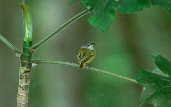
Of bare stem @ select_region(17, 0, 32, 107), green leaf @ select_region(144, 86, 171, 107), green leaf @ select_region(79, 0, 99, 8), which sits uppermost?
green leaf @ select_region(79, 0, 99, 8)

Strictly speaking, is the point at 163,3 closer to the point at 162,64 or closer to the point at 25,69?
the point at 162,64

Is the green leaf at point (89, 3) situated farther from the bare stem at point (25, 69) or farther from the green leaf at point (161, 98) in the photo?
the green leaf at point (161, 98)

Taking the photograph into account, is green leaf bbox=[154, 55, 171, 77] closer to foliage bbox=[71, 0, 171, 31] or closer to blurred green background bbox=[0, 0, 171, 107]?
foliage bbox=[71, 0, 171, 31]

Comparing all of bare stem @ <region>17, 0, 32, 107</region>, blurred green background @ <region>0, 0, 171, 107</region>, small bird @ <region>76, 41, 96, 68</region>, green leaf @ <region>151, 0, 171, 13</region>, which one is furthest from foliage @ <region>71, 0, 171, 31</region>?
blurred green background @ <region>0, 0, 171, 107</region>

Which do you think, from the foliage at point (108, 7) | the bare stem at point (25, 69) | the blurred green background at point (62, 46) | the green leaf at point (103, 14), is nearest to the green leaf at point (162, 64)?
the foliage at point (108, 7)

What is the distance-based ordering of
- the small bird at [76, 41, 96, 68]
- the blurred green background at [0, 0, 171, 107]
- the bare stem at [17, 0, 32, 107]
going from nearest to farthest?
the bare stem at [17, 0, 32, 107]
the small bird at [76, 41, 96, 68]
the blurred green background at [0, 0, 171, 107]

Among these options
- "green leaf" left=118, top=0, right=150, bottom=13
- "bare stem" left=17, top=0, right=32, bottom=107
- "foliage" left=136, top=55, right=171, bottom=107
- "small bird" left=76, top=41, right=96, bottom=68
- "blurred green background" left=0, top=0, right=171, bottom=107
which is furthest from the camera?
"blurred green background" left=0, top=0, right=171, bottom=107

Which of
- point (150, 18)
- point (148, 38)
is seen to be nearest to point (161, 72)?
point (148, 38)

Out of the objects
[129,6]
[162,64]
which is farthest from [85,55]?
[129,6]

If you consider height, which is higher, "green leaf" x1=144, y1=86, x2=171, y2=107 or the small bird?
the small bird

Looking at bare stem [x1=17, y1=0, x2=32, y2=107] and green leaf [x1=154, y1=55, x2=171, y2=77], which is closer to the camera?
bare stem [x1=17, y1=0, x2=32, y2=107]
